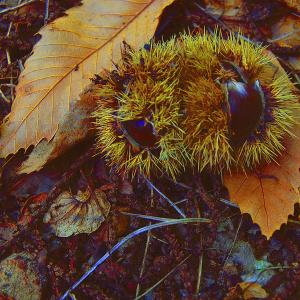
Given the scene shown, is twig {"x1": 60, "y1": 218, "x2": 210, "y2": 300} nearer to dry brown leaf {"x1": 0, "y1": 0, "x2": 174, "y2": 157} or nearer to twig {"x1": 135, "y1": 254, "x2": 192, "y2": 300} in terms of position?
twig {"x1": 135, "y1": 254, "x2": 192, "y2": 300}

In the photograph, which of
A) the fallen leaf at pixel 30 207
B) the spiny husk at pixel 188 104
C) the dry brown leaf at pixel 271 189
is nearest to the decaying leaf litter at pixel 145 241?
the fallen leaf at pixel 30 207

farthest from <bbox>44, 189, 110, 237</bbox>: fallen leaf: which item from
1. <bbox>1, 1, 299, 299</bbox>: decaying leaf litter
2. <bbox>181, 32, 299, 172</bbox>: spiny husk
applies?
<bbox>181, 32, 299, 172</bbox>: spiny husk

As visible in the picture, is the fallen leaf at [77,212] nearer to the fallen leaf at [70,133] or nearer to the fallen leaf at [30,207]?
the fallen leaf at [30,207]

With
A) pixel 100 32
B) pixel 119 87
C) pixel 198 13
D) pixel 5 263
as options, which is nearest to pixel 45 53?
pixel 100 32

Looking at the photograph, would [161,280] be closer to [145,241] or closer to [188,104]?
[145,241]

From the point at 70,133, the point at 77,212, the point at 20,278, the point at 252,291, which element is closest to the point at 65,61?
the point at 70,133
